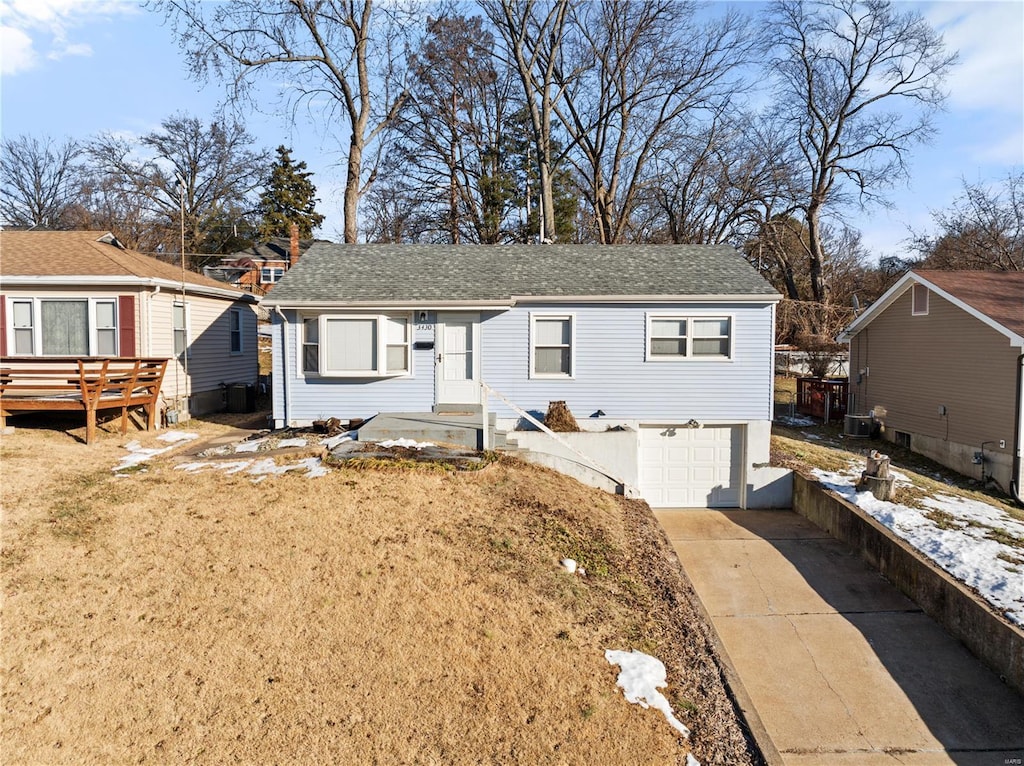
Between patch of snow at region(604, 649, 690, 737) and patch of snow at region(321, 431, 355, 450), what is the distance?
672 centimetres

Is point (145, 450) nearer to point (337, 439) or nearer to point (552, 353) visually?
point (337, 439)

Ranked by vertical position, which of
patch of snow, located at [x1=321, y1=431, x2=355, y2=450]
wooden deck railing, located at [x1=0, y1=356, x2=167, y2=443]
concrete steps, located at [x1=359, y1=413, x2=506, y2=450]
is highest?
wooden deck railing, located at [x1=0, y1=356, x2=167, y2=443]

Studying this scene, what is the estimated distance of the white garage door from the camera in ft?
44.5

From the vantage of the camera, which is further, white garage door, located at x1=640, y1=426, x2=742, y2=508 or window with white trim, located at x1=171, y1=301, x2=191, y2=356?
window with white trim, located at x1=171, y1=301, x2=191, y2=356

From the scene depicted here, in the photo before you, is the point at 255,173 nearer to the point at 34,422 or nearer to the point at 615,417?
the point at 34,422

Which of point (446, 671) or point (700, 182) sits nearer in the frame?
point (446, 671)

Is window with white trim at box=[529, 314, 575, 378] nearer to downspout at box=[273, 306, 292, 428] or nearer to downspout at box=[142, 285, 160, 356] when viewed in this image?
downspout at box=[273, 306, 292, 428]

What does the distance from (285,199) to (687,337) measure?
33899 mm

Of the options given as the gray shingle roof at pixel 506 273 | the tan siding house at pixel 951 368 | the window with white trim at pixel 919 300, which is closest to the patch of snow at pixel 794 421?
the tan siding house at pixel 951 368

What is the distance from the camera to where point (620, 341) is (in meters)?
13.1

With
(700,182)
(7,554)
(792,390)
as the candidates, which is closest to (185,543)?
(7,554)

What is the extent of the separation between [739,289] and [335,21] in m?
17.9

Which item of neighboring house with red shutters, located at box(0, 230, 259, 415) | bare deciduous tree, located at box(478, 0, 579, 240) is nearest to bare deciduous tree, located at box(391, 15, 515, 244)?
bare deciduous tree, located at box(478, 0, 579, 240)

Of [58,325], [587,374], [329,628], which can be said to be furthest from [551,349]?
[58,325]
